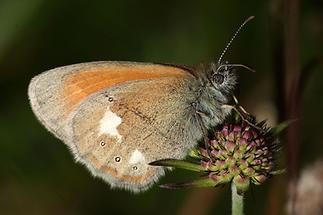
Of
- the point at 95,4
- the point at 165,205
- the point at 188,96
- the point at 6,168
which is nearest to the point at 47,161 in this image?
the point at 6,168

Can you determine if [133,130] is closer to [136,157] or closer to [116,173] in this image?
[136,157]

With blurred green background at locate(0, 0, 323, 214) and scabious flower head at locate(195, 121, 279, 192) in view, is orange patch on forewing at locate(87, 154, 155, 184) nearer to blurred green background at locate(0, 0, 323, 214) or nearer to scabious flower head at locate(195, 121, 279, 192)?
scabious flower head at locate(195, 121, 279, 192)

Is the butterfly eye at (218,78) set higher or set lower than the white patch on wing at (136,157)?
higher

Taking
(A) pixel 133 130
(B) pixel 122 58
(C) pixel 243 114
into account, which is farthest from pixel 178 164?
(B) pixel 122 58

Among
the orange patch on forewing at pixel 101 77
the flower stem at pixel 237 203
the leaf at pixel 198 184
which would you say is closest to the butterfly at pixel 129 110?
the orange patch on forewing at pixel 101 77

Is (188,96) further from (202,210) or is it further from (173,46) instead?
(173,46)

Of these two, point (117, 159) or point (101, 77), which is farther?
point (101, 77)

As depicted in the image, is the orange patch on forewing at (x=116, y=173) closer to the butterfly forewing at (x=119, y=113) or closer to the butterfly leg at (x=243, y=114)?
the butterfly forewing at (x=119, y=113)
